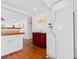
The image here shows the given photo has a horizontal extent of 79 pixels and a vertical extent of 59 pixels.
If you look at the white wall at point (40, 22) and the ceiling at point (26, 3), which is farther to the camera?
the white wall at point (40, 22)

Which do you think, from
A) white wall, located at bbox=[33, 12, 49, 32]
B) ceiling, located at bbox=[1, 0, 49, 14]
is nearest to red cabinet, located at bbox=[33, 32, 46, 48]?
white wall, located at bbox=[33, 12, 49, 32]

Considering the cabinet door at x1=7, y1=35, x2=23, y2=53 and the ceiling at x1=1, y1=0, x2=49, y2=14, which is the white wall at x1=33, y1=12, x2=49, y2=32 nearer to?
the ceiling at x1=1, y1=0, x2=49, y2=14

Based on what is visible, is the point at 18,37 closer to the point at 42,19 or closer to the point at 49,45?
the point at 49,45

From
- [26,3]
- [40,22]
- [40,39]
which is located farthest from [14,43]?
[40,22]

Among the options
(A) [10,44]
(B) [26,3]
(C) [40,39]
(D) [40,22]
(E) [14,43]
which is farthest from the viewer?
(D) [40,22]

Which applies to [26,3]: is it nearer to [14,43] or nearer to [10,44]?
[14,43]

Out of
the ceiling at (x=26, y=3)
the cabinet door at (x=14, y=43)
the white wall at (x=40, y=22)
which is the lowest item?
the cabinet door at (x=14, y=43)

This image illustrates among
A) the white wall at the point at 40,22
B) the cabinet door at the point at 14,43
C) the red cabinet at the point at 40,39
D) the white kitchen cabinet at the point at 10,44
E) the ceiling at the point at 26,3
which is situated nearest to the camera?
the white kitchen cabinet at the point at 10,44

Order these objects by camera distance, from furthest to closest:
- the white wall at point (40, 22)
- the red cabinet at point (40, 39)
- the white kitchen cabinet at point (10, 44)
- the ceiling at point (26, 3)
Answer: the white wall at point (40, 22) < the red cabinet at point (40, 39) < the ceiling at point (26, 3) < the white kitchen cabinet at point (10, 44)

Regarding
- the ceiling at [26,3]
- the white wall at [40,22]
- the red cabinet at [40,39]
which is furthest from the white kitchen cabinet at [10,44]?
the white wall at [40,22]

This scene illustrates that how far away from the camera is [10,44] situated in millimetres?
3986

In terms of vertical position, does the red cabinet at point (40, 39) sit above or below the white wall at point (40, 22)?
below

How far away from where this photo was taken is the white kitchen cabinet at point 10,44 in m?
3.63

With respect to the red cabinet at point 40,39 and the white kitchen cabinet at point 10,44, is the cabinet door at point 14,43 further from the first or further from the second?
the red cabinet at point 40,39
